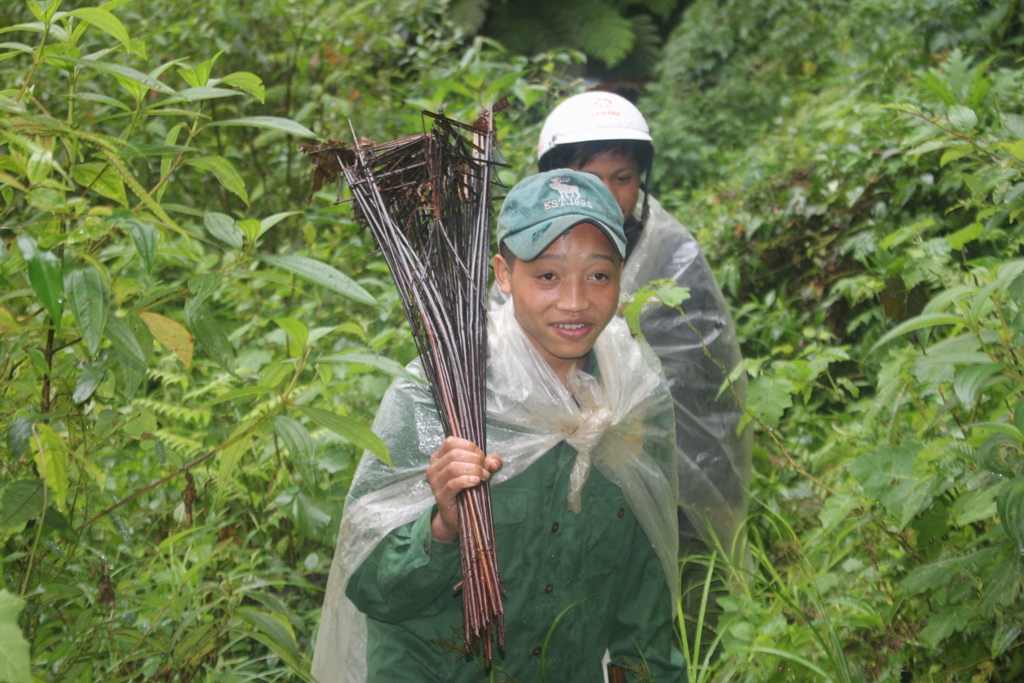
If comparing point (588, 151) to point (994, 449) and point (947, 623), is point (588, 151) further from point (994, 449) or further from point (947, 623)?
point (947, 623)

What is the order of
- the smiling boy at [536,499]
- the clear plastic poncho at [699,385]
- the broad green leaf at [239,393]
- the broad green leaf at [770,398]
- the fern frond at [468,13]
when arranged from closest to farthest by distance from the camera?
1. the broad green leaf at [239,393]
2. the smiling boy at [536,499]
3. the broad green leaf at [770,398]
4. the clear plastic poncho at [699,385]
5. the fern frond at [468,13]

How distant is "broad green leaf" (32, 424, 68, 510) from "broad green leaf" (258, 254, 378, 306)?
17.3 inches

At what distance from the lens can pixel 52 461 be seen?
1.37m

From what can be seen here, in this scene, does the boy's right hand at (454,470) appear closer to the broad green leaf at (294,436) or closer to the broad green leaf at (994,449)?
the broad green leaf at (294,436)

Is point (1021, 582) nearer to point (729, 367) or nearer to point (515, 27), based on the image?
point (729, 367)

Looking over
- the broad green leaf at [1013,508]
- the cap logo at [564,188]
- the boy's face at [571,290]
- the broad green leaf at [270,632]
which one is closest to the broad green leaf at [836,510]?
the broad green leaf at [1013,508]

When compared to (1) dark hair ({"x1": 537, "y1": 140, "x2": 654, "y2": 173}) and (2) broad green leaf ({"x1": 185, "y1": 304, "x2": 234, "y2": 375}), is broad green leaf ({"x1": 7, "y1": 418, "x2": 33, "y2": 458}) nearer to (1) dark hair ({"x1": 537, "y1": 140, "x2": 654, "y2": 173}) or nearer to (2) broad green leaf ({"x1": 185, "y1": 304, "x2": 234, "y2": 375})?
(2) broad green leaf ({"x1": 185, "y1": 304, "x2": 234, "y2": 375})

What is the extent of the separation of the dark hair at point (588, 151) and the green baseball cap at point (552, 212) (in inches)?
39.6

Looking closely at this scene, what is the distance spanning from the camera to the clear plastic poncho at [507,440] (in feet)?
6.07

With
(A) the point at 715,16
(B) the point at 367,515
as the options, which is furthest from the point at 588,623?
(A) the point at 715,16

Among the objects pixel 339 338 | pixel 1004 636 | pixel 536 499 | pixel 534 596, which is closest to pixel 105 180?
pixel 536 499

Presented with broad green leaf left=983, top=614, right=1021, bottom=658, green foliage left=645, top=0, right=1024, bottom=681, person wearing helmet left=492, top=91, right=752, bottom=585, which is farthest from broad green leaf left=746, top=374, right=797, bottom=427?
broad green leaf left=983, top=614, right=1021, bottom=658

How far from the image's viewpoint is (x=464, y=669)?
1814 millimetres

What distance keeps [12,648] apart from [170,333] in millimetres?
659
